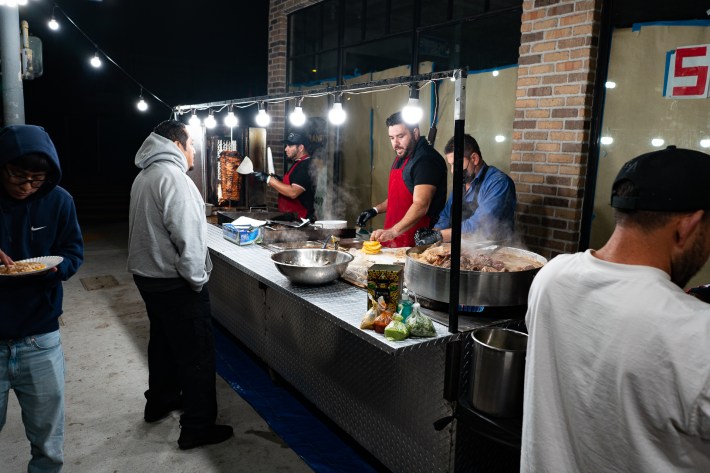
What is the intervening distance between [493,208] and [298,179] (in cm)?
249

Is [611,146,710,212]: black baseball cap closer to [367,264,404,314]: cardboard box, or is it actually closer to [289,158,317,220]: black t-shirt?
[367,264,404,314]: cardboard box

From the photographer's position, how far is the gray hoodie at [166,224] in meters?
3.12

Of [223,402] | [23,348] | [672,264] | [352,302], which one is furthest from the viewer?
[223,402]

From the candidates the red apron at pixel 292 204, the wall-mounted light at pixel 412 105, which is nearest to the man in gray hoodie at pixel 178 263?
the wall-mounted light at pixel 412 105

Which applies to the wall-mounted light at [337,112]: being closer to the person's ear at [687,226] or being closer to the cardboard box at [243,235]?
the cardboard box at [243,235]

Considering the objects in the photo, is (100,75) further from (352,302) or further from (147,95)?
(352,302)

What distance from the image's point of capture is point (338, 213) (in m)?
8.23

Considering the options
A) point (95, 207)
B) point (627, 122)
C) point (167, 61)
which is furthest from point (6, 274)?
point (167, 61)

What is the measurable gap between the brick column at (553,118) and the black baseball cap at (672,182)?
10.5ft

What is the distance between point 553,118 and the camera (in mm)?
4402

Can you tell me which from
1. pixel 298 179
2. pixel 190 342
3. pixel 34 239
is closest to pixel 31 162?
pixel 34 239

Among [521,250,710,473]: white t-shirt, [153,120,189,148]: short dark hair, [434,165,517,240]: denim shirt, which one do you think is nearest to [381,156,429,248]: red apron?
[434,165,517,240]: denim shirt

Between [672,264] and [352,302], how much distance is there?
2031mm

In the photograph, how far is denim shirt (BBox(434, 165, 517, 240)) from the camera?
4.19 meters
